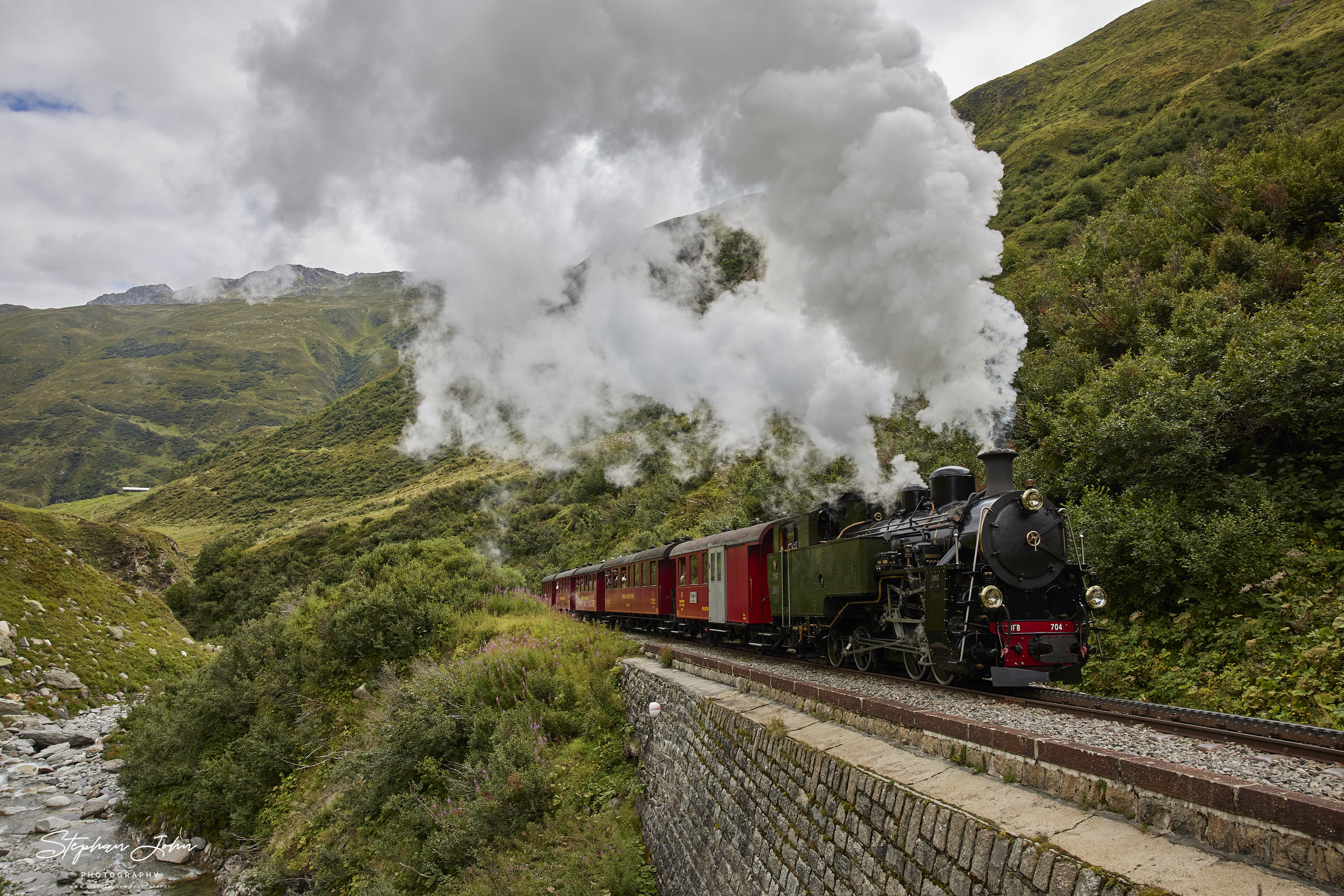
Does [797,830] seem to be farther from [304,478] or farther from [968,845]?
[304,478]

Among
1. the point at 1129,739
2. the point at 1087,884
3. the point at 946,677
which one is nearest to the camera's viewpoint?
the point at 1087,884

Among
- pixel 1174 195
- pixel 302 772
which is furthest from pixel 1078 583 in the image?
pixel 1174 195

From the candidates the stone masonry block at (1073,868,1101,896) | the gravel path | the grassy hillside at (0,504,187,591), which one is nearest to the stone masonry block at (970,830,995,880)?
the stone masonry block at (1073,868,1101,896)

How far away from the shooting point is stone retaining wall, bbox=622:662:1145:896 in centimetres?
349

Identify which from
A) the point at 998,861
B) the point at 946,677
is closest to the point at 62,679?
the point at 946,677

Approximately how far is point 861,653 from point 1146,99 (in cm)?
6553

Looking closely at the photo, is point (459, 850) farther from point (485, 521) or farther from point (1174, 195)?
point (485, 521)

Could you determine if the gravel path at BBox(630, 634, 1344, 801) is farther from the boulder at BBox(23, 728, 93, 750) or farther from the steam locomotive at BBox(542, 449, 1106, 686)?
the boulder at BBox(23, 728, 93, 750)

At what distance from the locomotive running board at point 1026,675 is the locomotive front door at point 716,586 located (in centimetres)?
734

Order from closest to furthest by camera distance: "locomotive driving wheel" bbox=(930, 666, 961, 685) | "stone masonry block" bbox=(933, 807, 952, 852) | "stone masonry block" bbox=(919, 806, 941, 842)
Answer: "stone masonry block" bbox=(933, 807, 952, 852), "stone masonry block" bbox=(919, 806, 941, 842), "locomotive driving wheel" bbox=(930, 666, 961, 685)

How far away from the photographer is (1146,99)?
2258 inches

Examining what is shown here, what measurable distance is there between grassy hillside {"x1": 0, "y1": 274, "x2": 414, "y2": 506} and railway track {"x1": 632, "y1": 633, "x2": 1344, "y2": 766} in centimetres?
13374

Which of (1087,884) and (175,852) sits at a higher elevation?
(1087,884)

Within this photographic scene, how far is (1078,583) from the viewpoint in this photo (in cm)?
828
